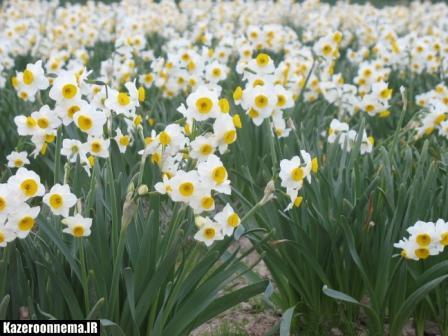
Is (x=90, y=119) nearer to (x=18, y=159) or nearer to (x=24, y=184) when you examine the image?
(x=24, y=184)

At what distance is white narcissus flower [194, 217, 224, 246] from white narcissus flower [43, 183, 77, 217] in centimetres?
36

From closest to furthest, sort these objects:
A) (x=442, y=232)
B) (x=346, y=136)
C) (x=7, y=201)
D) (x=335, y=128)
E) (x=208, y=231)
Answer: (x=7, y=201) → (x=208, y=231) → (x=442, y=232) → (x=346, y=136) → (x=335, y=128)

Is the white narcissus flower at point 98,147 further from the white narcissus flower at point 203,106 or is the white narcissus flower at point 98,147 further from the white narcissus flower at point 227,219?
the white narcissus flower at point 227,219

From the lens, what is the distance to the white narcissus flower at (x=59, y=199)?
1.78 metres

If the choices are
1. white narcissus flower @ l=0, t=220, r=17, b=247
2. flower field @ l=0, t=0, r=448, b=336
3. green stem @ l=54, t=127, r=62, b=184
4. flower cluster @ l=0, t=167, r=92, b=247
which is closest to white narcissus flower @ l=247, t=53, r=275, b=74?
flower field @ l=0, t=0, r=448, b=336

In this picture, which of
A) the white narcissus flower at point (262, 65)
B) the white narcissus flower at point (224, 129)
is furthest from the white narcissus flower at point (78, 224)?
the white narcissus flower at point (262, 65)

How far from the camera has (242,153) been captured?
3.41m

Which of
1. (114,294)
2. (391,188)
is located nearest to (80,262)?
(114,294)

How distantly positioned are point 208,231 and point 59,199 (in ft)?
1.38

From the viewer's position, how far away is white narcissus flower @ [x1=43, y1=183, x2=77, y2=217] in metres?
1.78

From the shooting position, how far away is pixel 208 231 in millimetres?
1861

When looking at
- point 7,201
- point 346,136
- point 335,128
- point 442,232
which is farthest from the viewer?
point 335,128

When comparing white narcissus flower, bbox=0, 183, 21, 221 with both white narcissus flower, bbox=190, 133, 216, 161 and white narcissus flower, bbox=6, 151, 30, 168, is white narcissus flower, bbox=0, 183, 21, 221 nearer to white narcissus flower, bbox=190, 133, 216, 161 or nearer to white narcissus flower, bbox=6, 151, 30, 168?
white narcissus flower, bbox=190, 133, 216, 161

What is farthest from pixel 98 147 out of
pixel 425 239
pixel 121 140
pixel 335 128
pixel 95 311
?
pixel 335 128
